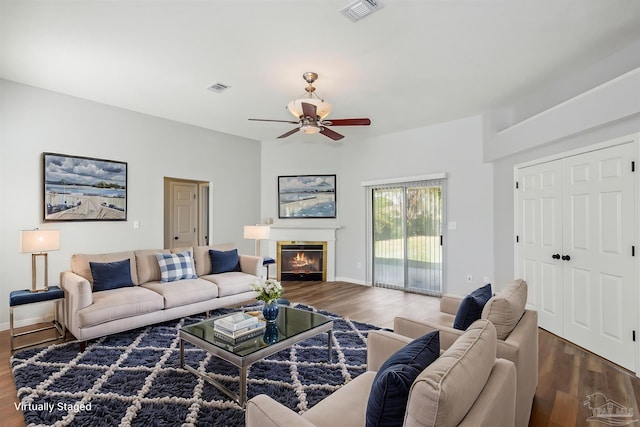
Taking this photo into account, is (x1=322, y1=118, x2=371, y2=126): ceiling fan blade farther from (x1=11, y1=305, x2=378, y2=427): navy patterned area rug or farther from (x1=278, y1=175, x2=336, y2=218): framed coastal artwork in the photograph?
(x1=278, y1=175, x2=336, y2=218): framed coastal artwork

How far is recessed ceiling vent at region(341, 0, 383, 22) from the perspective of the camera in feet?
7.73

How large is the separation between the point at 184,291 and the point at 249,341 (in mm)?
1710

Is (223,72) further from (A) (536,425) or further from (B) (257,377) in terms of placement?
(A) (536,425)

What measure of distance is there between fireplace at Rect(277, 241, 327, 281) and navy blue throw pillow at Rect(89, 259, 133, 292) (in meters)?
3.12

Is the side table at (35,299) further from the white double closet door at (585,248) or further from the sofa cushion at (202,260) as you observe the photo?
the white double closet door at (585,248)

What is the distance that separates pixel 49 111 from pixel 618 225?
637cm

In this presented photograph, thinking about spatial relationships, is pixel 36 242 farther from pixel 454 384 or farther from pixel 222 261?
pixel 454 384

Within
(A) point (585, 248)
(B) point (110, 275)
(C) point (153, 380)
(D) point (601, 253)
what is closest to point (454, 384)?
(C) point (153, 380)

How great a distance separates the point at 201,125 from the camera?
218 inches

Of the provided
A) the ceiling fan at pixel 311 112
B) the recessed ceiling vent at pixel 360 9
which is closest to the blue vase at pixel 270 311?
the ceiling fan at pixel 311 112

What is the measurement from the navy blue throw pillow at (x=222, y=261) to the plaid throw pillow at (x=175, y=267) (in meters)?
0.35

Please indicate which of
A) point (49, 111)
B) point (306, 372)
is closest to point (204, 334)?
point (306, 372)

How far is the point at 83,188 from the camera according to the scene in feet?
14.1

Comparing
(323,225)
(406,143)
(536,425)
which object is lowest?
(536,425)
